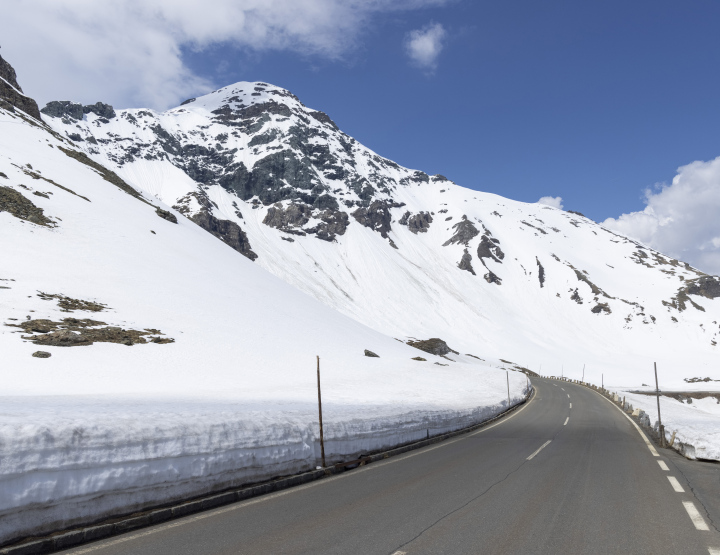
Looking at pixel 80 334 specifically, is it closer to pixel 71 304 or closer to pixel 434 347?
pixel 71 304

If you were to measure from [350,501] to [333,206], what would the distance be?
17725 centimetres

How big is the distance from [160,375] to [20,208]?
30740 millimetres

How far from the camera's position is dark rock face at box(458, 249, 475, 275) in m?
167

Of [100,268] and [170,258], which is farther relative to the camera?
[170,258]

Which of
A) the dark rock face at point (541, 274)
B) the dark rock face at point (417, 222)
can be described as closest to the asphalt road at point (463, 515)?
the dark rock face at point (541, 274)

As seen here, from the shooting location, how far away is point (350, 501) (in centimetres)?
821

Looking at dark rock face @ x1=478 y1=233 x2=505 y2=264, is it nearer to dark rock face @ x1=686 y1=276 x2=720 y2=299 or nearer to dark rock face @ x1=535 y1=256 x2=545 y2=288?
dark rock face @ x1=535 y1=256 x2=545 y2=288

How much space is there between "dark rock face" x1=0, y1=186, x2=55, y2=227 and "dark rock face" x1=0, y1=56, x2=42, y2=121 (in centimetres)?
4547

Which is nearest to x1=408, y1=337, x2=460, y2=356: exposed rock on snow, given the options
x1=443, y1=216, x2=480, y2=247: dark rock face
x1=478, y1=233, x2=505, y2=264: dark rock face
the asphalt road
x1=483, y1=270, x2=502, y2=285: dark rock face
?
the asphalt road

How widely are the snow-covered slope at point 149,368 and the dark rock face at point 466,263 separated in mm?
109261

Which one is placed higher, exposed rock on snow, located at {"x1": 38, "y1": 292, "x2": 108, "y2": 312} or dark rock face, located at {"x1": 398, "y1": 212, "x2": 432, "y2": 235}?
dark rock face, located at {"x1": 398, "y1": 212, "x2": 432, "y2": 235}

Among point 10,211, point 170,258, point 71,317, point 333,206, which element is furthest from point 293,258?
point 71,317

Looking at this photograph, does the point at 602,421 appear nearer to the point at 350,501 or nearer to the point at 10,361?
the point at 350,501

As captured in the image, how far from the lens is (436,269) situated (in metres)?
161
